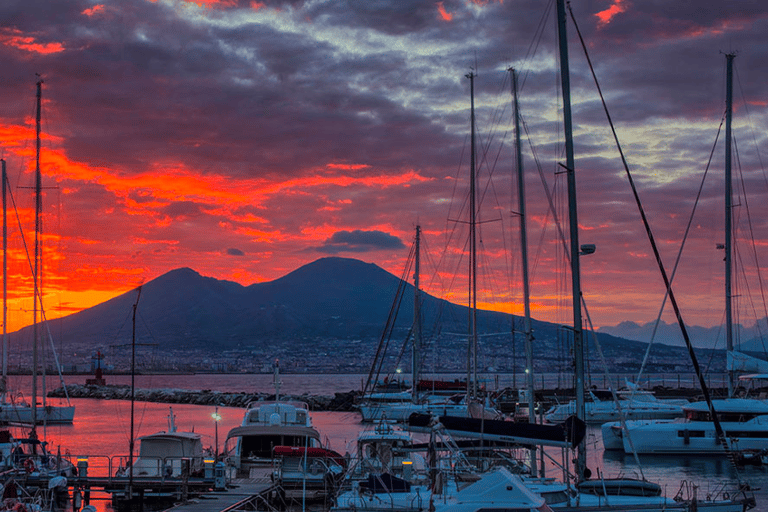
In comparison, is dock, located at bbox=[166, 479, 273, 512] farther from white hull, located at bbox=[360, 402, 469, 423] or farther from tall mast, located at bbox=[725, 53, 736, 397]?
white hull, located at bbox=[360, 402, 469, 423]

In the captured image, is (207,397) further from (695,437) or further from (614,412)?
(695,437)

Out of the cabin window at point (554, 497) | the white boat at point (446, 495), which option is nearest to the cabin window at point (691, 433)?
the white boat at point (446, 495)

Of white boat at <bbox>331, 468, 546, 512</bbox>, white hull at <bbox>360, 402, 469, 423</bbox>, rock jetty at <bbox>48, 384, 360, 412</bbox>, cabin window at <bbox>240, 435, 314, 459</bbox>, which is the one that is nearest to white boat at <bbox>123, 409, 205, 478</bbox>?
cabin window at <bbox>240, 435, 314, 459</bbox>

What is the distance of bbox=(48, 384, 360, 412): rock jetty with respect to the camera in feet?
352

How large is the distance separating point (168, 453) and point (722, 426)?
95.8 feet

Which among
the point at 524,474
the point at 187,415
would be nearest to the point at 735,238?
the point at 524,474

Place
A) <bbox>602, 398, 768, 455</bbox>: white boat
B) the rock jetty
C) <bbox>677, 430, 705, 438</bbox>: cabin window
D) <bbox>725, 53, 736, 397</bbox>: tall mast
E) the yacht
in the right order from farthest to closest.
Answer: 1. the rock jetty
2. the yacht
3. <bbox>725, 53, 736, 397</bbox>: tall mast
4. <bbox>677, 430, 705, 438</bbox>: cabin window
5. <bbox>602, 398, 768, 455</bbox>: white boat

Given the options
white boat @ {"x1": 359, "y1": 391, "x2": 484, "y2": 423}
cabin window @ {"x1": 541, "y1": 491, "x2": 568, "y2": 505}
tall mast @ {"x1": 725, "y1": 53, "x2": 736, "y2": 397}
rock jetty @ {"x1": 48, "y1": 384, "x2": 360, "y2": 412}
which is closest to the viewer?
cabin window @ {"x1": 541, "y1": 491, "x2": 568, "y2": 505}

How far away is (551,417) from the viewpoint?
69375mm

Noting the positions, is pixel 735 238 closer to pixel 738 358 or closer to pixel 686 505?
pixel 738 358

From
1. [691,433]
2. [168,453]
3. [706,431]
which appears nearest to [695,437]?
[691,433]

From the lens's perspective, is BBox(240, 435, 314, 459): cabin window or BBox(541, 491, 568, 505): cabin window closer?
BBox(541, 491, 568, 505): cabin window

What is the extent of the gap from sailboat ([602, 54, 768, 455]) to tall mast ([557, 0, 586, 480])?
21.8m

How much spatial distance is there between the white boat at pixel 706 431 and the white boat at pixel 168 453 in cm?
2470
